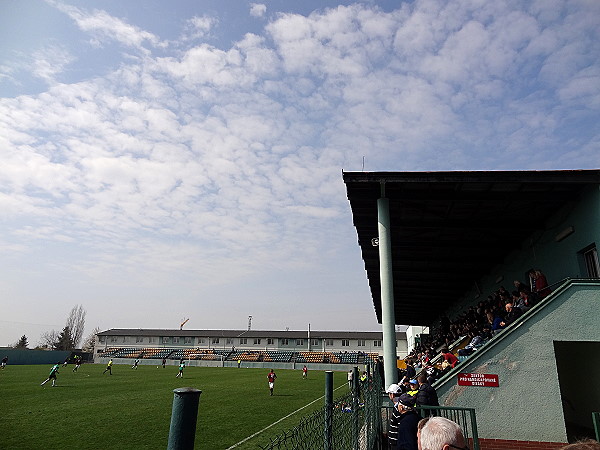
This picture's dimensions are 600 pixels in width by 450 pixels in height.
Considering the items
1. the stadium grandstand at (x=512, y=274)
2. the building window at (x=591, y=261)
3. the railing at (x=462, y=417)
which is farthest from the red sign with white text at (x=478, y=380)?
the building window at (x=591, y=261)

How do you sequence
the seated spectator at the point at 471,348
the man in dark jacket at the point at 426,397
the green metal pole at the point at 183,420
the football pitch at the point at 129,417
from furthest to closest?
the seated spectator at the point at 471,348 → the football pitch at the point at 129,417 → the man in dark jacket at the point at 426,397 → the green metal pole at the point at 183,420

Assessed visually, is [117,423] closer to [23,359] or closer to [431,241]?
[431,241]

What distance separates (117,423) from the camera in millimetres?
14219

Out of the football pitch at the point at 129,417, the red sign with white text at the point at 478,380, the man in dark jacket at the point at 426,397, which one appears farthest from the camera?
the football pitch at the point at 129,417

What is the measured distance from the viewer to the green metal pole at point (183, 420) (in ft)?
6.62

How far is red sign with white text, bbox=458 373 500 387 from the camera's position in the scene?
9.88 metres

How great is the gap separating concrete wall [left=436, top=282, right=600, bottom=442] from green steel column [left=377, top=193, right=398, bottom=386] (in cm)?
184

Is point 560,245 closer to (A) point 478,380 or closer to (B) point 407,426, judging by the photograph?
(A) point 478,380

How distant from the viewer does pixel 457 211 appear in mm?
14867

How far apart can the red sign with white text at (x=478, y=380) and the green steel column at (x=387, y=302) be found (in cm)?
210

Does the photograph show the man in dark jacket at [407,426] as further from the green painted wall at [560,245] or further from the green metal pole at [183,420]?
the green painted wall at [560,245]

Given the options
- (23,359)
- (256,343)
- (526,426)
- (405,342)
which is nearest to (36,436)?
(526,426)

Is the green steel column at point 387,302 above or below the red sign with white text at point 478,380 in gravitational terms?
above

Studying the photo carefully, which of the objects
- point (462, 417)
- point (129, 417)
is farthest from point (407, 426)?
point (129, 417)
